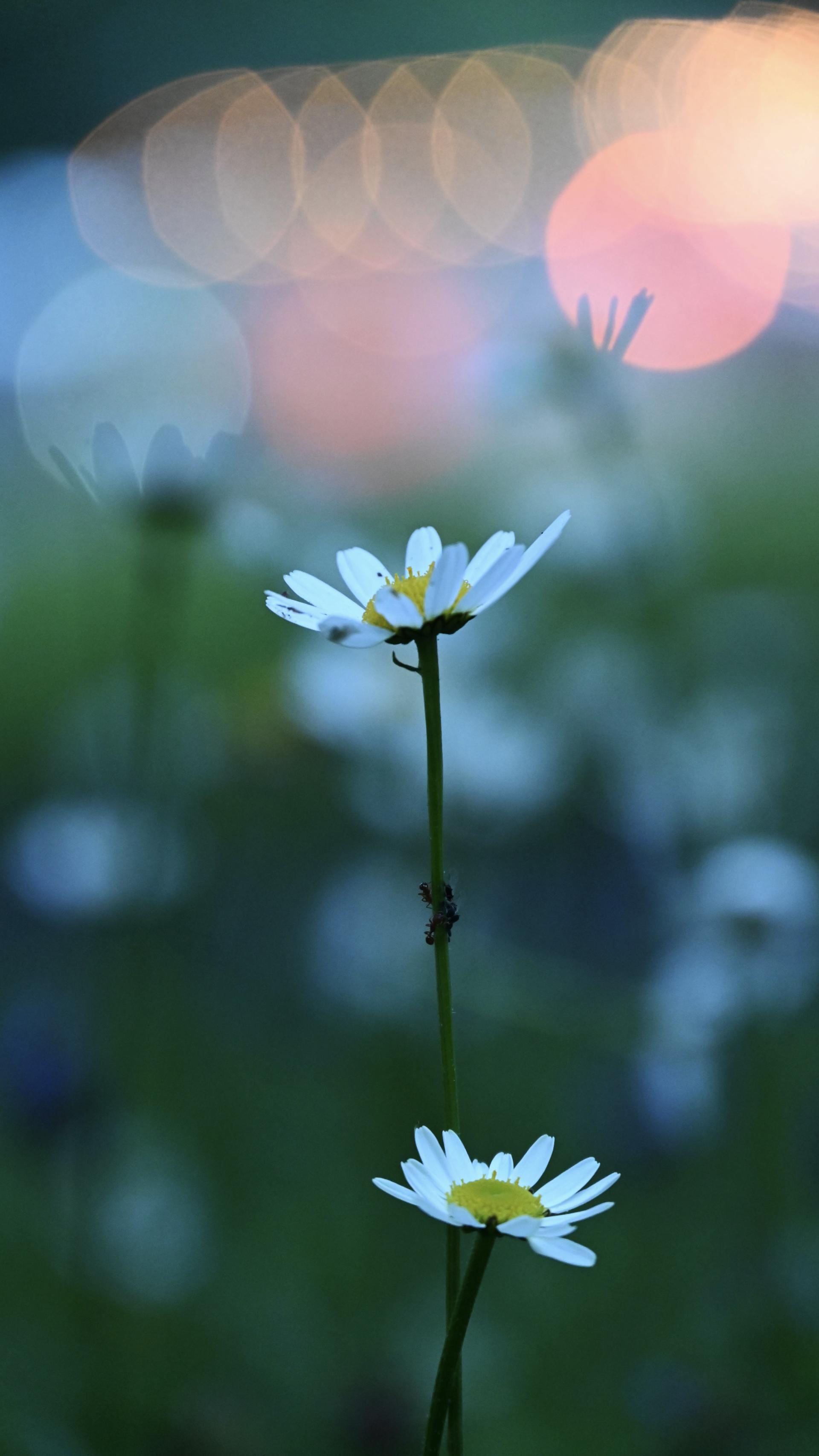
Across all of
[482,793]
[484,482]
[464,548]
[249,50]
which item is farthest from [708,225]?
[464,548]

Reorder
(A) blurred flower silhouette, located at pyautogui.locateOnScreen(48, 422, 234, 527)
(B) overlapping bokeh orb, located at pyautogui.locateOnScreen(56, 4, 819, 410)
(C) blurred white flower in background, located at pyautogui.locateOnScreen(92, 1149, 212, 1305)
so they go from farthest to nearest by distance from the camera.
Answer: (B) overlapping bokeh orb, located at pyautogui.locateOnScreen(56, 4, 819, 410)
(C) blurred white flower in background, located at pyautogui.locateOnScreen(92, 1149, 212, 1305)
(A) blurred flower silhouette, located at pyautogui.locateOnScreen(48, 422, 234, 527)

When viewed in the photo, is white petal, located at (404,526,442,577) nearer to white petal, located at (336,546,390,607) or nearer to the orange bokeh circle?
white petal, located at (336,546,390,607)

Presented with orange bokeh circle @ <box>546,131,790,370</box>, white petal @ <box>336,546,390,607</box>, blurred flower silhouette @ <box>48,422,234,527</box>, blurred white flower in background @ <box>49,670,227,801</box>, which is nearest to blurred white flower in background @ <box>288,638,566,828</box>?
blurred white flower in background @ <box>49,670,227,801</box>

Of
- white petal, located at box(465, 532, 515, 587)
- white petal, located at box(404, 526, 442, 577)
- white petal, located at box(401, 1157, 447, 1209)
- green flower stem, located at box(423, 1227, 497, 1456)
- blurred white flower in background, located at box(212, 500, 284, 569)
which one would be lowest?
green flower stem, located at box(423, 1227, 497, 1456)

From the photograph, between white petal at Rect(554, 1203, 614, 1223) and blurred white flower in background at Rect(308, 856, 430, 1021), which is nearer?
white petal at Rect(554, 1203, 614, 1223)

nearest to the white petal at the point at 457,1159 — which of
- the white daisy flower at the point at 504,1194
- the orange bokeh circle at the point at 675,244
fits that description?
the white daisy flower at the point at 504,1194

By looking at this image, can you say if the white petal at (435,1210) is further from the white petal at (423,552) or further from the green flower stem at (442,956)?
the white petal at (423,552)
